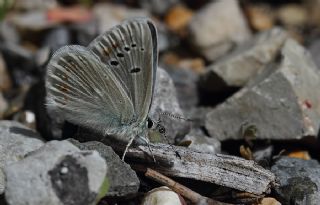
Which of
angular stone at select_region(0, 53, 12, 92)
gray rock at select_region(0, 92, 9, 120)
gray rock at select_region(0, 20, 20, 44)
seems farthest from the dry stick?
gray rock at select_region(0, 20, 20, 44)

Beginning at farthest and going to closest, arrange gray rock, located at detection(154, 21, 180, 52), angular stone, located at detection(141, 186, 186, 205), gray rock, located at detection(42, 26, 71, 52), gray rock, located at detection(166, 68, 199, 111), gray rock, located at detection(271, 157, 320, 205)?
gray rock, located at detection(154, 21, 180, 52) < gray rock, located at detection(42, 26, 71, 52) < gray rock, located at detection(166, 68, 199, 111) < gray rock, located at detection(271, 157, 320, 205) < angular stone, located at detection(141, 186, 186, 205)

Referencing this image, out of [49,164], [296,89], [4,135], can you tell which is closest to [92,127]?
[4,135]

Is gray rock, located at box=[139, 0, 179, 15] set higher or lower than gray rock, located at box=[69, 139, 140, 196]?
lower

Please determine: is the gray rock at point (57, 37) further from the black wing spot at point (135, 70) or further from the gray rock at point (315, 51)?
the black wing spot at point (135, 70)

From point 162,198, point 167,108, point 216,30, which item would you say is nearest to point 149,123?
point 167,108

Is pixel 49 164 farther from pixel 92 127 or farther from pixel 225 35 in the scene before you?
pixel 225 35

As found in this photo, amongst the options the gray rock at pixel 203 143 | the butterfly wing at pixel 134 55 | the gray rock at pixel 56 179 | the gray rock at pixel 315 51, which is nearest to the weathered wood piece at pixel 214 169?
the butterfly wing at pixel 134 55

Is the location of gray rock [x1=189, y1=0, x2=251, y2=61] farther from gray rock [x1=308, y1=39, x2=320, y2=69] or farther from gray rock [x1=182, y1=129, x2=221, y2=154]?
gray rock [x1=182, y1=129, x2=221, y2=154]
